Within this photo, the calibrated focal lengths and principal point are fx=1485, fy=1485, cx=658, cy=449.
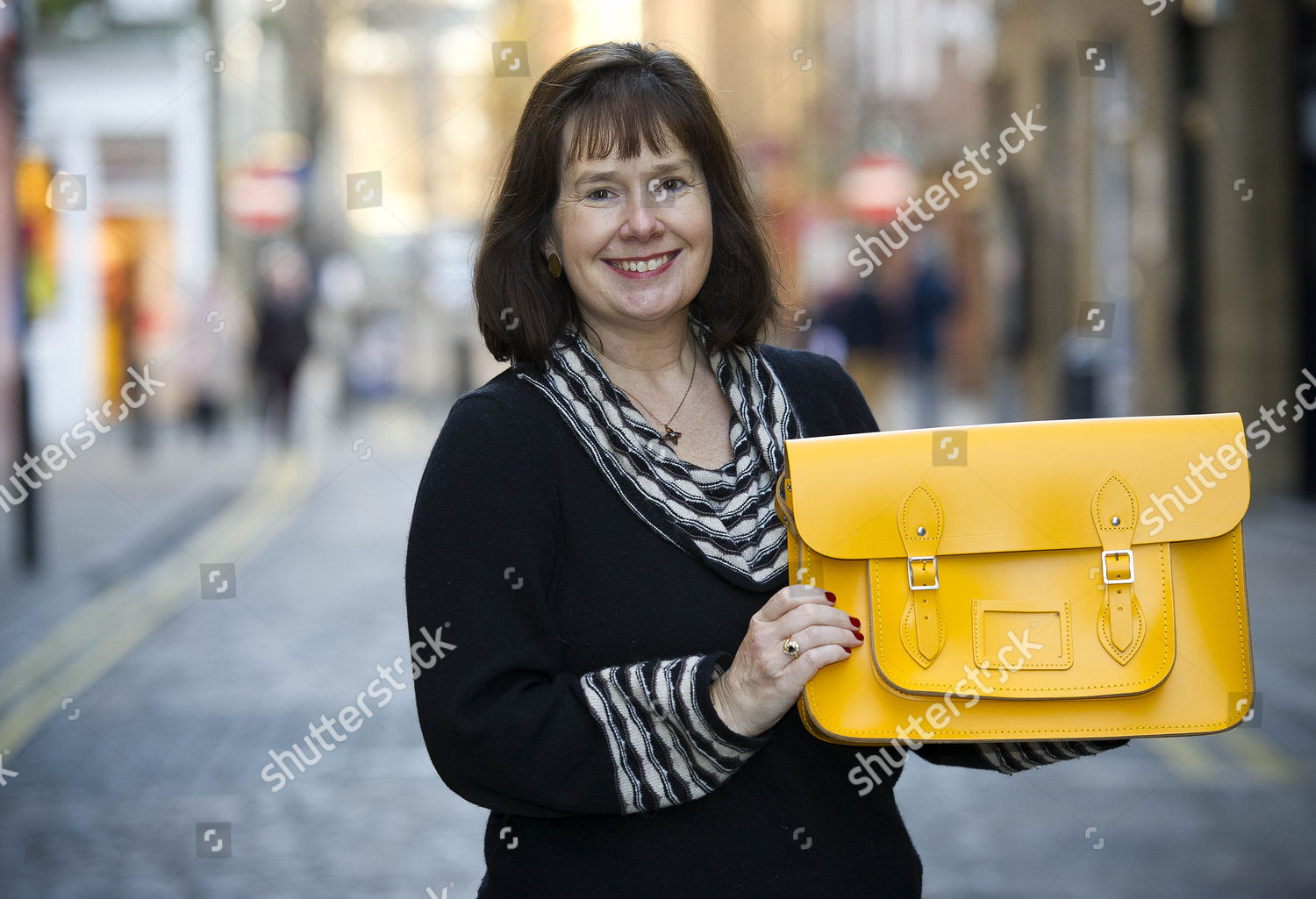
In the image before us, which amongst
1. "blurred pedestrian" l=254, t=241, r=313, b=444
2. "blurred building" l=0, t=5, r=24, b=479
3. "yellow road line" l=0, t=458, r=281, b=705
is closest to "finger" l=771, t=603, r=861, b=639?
"yellow road line" l=0, t=458, r=281, b=705

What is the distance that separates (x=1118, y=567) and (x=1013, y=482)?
18 centimetres

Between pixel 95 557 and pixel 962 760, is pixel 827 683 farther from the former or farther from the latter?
pixel 95 557

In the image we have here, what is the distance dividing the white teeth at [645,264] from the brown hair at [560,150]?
0.40 ft

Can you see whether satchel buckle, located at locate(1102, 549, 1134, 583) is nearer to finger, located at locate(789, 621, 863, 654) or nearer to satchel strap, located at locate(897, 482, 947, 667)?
satchel strap, located at locate(897, 482, 947, 667)

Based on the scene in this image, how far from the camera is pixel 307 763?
589 centimetres

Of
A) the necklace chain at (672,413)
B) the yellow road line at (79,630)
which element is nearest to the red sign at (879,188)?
the yellow road line at (79,630)

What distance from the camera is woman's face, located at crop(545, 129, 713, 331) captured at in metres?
2.17

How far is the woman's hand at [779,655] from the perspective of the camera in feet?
6.28

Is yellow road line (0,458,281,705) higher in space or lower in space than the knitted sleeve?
lower

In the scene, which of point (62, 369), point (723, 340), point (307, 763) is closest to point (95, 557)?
point (307, 763)

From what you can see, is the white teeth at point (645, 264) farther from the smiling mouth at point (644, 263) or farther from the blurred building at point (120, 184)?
the blurred building at point (120, 184)

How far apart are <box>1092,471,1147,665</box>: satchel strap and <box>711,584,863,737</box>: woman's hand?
13.4 inches

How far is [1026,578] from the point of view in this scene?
2.02 metres

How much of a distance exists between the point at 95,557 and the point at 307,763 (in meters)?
5.05
